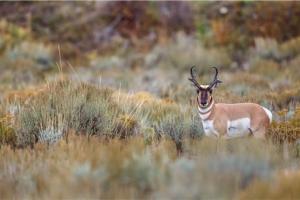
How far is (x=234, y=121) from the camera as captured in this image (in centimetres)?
831

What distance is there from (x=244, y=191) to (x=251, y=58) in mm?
15575

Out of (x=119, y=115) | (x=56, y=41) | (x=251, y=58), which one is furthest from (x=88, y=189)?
(x=56, y=41)

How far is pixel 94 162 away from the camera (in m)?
6.05

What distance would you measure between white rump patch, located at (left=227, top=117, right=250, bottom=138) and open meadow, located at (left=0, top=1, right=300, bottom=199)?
1.30ft

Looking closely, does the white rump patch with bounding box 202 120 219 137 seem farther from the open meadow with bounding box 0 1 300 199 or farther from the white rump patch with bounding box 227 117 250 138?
the open meadow with bounding box 0 1 300 199

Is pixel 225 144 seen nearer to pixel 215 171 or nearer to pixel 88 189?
pixel 215 171

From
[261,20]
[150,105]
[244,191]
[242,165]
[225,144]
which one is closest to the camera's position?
[244,191]

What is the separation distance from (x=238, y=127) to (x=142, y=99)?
3.55m

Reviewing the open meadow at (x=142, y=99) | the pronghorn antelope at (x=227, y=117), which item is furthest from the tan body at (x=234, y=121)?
the open meadow at (x=142, y=99)

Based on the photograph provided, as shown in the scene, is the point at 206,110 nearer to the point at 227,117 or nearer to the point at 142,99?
the point at 227,117

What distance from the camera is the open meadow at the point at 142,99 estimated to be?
5.55m

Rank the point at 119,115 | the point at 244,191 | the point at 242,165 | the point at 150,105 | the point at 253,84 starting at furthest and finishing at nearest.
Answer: the point at 253,84 < the point at 150,105 < the point at 119,115 < the point at 242,165 < the point at 244,191

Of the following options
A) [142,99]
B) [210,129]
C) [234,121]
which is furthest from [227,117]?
[142,99]

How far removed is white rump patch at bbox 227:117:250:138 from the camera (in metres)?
8.31
